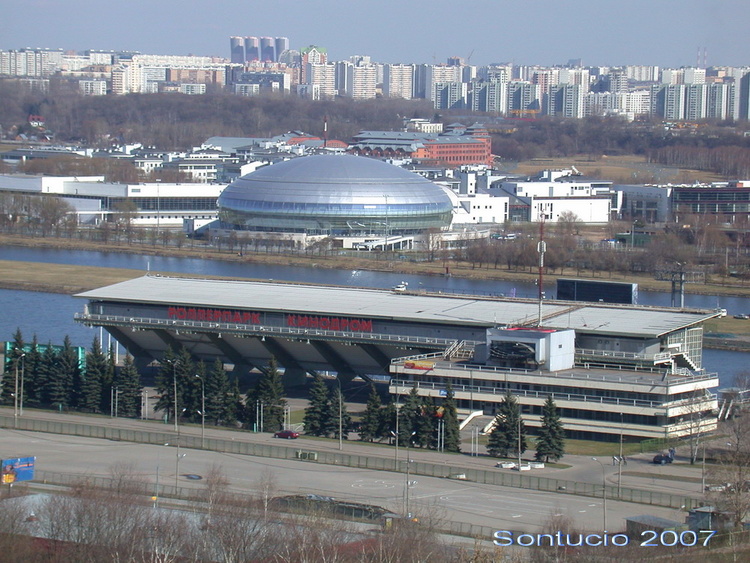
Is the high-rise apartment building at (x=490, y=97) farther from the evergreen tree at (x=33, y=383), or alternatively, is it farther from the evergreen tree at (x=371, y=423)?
the evergreen tree at (x=371, y=423)

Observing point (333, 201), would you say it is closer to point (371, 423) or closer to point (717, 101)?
point (371, 423)

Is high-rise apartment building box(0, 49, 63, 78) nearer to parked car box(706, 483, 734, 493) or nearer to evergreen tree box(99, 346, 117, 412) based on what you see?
evergreen tree box(99, 346, 117, 412)

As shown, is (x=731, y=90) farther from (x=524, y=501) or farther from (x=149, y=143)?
(x=524, y=501)

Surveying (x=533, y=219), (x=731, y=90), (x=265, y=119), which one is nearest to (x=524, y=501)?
(x=533, y=219)

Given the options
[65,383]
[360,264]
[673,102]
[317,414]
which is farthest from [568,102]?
[317,414]

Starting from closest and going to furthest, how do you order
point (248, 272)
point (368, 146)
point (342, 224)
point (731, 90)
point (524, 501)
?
point (524, 501) < point (248, 272) < point (342, 224) < point (368, 146) < point (731, 90)

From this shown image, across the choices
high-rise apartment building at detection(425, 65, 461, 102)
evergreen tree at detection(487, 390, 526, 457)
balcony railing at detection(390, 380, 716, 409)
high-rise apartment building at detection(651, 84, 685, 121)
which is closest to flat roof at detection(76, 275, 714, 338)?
balcony railing at detection(390, 380, 716, 409)
